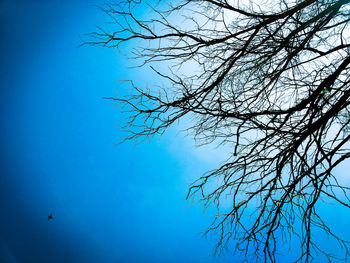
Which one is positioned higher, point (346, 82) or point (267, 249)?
point (346, 82)

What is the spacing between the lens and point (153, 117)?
8.14 feet

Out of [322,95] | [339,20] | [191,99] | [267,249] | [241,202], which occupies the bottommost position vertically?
[267,249]

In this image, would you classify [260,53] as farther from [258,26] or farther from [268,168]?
[268,168]

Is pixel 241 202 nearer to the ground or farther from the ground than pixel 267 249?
farther from the ground

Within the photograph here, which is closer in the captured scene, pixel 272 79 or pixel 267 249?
pixel 267 249

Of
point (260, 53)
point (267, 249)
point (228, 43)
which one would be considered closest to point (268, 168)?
point (267, 249)

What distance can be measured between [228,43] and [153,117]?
122 cm

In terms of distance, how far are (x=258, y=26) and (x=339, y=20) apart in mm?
1071

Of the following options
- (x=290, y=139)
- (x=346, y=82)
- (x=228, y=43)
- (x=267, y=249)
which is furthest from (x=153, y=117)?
(x=346, y=82)

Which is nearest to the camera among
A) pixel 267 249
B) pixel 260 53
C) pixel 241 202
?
pixel 267 249

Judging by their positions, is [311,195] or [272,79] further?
[272,79]

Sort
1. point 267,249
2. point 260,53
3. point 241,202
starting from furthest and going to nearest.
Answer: point 260,53
point 241,202
point 267,249

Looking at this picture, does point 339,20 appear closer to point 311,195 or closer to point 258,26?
point 258,26

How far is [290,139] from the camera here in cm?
231
